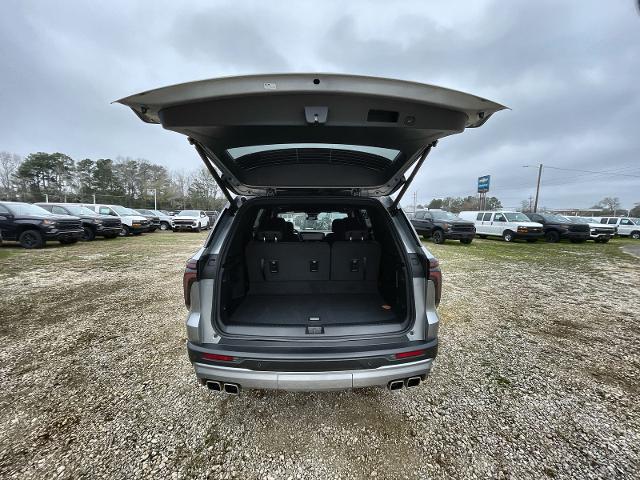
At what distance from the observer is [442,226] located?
12742 mm

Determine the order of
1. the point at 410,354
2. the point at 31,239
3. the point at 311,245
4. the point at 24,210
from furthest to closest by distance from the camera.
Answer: the point at 24,210 < the point at 31,239 < the point at 311,245 < the point at 410,354

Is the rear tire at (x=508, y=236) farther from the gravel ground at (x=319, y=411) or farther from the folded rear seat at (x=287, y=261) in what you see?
the folded rear seat at (x=287, y=261)

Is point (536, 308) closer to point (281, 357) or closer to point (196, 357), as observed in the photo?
point (281, 357)

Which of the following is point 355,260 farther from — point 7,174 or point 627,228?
point 7,174

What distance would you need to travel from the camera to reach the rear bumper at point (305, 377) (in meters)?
1.66

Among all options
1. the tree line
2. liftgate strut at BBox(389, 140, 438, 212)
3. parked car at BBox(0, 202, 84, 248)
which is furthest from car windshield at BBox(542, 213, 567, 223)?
Answer: the tree line

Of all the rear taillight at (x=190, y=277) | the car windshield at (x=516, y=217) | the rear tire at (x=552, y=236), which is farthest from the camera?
the rear tire at (x=552, y=236)

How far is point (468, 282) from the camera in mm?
5816

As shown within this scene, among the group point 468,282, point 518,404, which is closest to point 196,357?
point 518,404

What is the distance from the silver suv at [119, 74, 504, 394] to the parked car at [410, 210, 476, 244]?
1047 centimetres

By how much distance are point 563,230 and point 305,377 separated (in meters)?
18.9

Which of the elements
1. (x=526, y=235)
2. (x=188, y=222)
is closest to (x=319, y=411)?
(x=526, y=235)

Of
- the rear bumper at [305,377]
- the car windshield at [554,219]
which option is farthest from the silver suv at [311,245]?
the car windshield at [554,219]

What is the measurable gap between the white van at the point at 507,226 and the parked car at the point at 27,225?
64.2 feet
